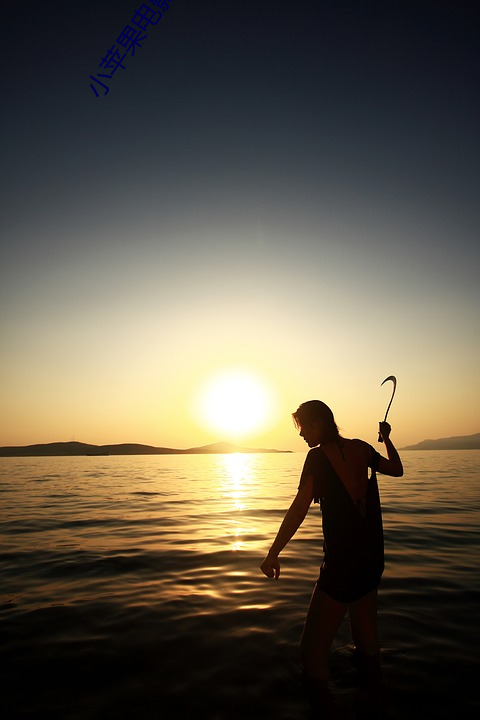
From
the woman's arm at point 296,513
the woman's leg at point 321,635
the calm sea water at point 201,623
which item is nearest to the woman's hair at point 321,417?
the woman's arm at point 296,513

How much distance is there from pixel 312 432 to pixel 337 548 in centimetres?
112

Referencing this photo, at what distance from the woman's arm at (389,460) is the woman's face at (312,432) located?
75 centimetres

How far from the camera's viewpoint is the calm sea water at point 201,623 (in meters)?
4.28

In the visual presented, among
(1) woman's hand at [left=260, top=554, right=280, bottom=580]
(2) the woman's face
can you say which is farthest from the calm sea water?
(2) the woman's face

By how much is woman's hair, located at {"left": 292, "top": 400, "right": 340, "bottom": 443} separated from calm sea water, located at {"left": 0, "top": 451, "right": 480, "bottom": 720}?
270 cm

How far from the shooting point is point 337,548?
399 centimetres

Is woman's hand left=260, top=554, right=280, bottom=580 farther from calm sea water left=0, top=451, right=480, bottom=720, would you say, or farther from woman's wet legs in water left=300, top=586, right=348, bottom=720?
calm sea water left=0, top=451, right=480, bottom=720

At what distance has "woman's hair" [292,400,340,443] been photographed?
4.13 meters

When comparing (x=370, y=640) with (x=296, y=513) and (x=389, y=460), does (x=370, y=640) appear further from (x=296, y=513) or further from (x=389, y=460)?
(x=389, y=460)

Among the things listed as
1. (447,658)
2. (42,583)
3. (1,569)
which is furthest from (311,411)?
(1,569)

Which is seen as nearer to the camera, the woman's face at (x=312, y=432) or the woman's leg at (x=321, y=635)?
the woman's leg at (x=321, y=635)

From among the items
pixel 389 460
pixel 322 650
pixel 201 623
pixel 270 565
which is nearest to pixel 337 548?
pixel 270 565

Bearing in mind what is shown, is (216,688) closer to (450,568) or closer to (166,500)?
(450,568)

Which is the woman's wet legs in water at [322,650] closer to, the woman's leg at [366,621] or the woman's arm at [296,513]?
the woman's leg at [366,621]
